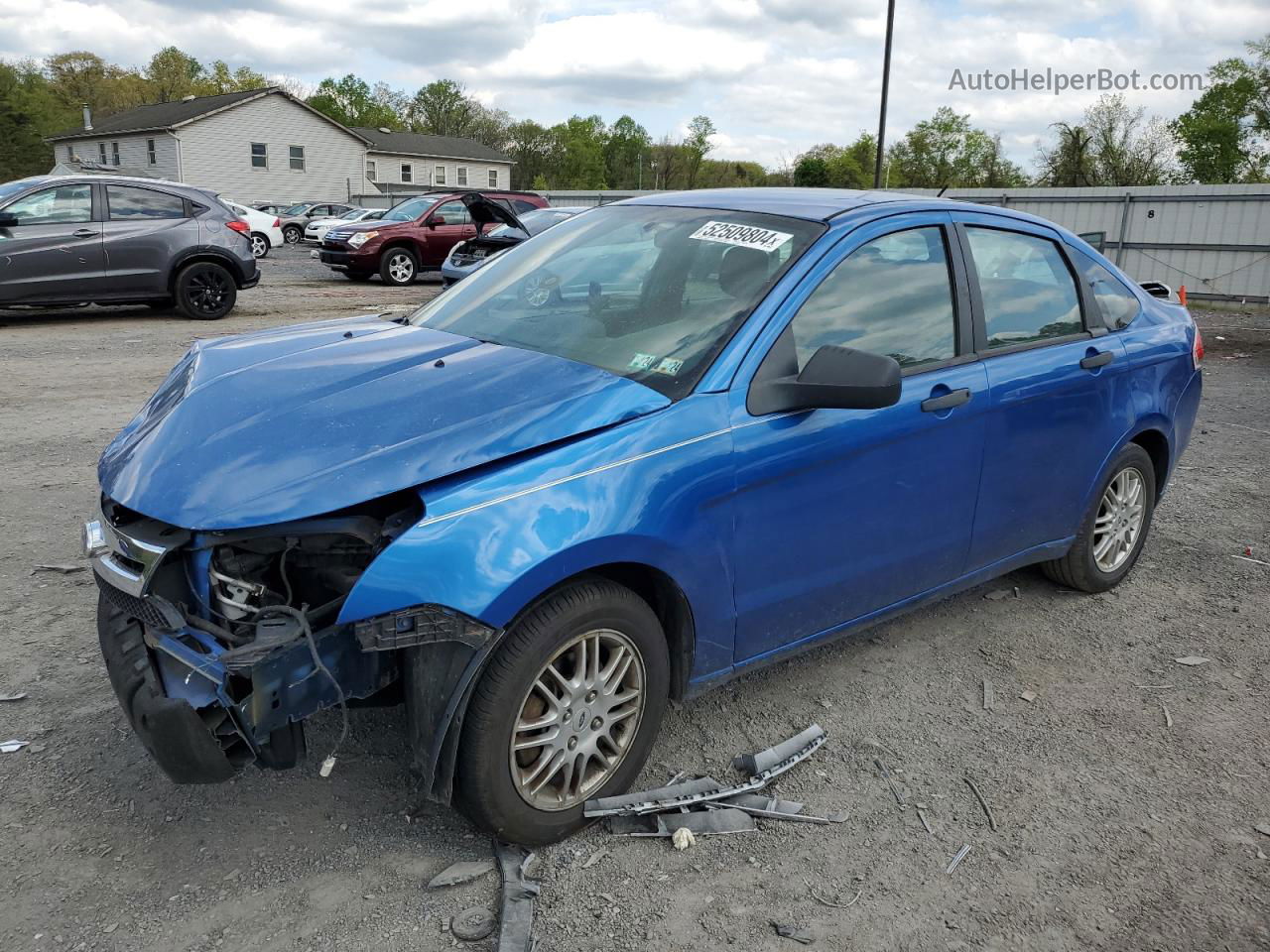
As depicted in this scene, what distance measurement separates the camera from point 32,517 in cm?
538

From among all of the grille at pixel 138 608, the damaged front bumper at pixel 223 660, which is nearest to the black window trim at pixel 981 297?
the damaged front bumper at pixel 223 660

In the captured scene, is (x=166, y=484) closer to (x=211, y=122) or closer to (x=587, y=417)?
(x=587, y=417)

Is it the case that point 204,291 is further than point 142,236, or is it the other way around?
point 204,291

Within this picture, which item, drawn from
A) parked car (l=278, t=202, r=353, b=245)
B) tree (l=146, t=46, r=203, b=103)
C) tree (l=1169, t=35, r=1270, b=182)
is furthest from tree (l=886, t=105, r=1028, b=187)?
tree (l=146, t=46, r=203, b=103)

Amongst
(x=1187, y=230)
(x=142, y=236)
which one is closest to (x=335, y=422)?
(x=142, y=236)

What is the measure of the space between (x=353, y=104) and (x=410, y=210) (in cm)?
7654

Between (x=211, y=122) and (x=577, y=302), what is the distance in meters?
50.1

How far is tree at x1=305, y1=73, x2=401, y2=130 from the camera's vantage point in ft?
277

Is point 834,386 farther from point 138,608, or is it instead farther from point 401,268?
point 401,268

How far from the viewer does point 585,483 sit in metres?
2.68

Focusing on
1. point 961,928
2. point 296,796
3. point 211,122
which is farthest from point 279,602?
point 211,122

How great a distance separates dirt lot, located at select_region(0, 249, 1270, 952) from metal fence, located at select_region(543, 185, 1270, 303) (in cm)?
1755

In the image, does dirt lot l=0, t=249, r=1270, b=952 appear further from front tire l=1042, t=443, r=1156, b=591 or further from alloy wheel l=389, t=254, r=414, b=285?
alloy wheel l=389, t=254, r=414, b=285

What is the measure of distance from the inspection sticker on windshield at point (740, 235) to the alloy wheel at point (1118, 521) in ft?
7.16
